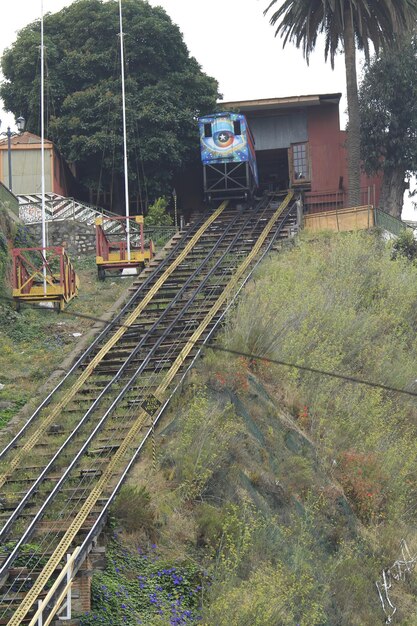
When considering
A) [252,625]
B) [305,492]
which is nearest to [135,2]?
[305,492]

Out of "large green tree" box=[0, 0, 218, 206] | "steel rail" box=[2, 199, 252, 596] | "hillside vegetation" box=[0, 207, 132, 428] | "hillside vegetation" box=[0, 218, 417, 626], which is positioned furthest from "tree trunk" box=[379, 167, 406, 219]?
"hillside vegetation" box=[0, 218, 417, 626]

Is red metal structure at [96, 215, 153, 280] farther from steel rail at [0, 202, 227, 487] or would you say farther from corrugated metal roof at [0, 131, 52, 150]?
corrugated metal roof at [0, 131, 52, 150]

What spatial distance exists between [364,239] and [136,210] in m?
11.9

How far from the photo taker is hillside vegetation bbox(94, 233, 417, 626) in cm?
1908

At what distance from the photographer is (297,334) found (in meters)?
26.9

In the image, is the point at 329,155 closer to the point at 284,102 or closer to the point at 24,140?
the point at 284,102

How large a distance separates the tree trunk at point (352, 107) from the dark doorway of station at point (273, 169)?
6.07m

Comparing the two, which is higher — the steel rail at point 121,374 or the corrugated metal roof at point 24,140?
the corrugated metal roof at point 24,140

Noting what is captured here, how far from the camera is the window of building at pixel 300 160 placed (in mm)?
48000

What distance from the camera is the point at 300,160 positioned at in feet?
158

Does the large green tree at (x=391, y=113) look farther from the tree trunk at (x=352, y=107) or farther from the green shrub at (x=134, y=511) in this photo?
the green shrub at (x=134, y=511)

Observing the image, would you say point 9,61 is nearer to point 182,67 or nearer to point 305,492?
point 182,67

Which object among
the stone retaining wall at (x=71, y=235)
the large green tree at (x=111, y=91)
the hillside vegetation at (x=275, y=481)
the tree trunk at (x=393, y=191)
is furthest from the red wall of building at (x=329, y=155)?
the hillside vegetation at (x=275, y=481)

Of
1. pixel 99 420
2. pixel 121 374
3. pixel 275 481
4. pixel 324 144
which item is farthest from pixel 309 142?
pixel 275 481
